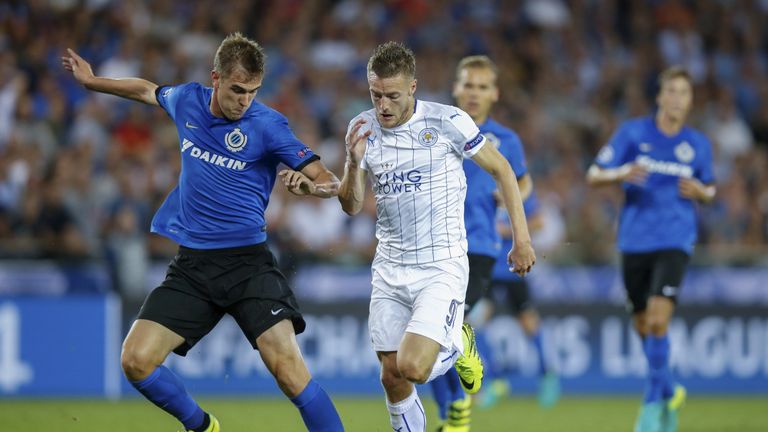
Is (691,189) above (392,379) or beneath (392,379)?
above

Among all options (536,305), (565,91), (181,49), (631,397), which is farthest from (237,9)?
(631,397)

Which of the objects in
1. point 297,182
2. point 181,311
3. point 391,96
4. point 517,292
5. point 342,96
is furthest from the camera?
point 342,96

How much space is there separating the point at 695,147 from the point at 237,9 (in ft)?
28.9

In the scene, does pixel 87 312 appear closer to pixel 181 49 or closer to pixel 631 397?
pixel 181 49

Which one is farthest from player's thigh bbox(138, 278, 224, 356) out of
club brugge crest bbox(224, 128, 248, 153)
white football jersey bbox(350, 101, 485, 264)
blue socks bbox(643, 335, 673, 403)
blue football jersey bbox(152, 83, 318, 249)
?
blue socks bbox(643, 335, 673, 403)

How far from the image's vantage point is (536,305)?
13.8 metres

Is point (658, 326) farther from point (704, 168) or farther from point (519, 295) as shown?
point (519, 295)

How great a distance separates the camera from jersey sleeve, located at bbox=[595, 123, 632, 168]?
10.1 m

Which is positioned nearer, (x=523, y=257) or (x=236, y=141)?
(x=523, y=257)

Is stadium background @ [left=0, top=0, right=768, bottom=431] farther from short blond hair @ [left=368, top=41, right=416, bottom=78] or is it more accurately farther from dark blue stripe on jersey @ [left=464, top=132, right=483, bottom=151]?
short blond hair @ [left=368, top=41, right=416, bottom=78]

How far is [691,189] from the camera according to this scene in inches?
383

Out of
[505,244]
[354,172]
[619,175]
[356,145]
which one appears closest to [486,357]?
[505,244]

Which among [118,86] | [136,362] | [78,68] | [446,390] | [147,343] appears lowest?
[446,390]

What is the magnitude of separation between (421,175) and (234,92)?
1211mm
